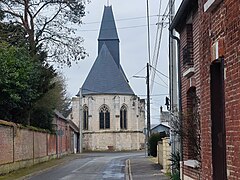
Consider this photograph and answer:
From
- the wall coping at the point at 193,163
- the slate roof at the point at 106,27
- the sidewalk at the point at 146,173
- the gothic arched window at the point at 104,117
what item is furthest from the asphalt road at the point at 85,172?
the slate roof at the point at 106,27

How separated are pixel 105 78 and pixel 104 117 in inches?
277

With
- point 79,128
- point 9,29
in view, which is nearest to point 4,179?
point 9,29

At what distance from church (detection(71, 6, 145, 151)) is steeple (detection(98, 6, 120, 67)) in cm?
148

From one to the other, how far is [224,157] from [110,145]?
263 feet

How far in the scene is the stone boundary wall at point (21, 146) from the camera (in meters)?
29.2

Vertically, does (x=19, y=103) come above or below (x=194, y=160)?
above

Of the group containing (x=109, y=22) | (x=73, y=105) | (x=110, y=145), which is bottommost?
(x=110, y=145)

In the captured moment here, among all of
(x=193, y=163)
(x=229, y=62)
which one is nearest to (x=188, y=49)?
(x=193, y=163)

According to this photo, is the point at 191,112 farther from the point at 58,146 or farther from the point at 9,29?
the point at 58,146

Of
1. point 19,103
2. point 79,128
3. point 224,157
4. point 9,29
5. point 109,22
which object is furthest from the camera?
point 109,22

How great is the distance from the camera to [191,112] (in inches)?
626

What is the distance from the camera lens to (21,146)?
34250 millimetres

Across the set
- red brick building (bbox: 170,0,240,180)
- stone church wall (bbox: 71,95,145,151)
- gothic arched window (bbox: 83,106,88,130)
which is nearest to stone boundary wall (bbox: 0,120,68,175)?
red brick building (bbox: 170,0,240,180)

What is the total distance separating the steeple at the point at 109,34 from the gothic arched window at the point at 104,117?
10672 millimetres
